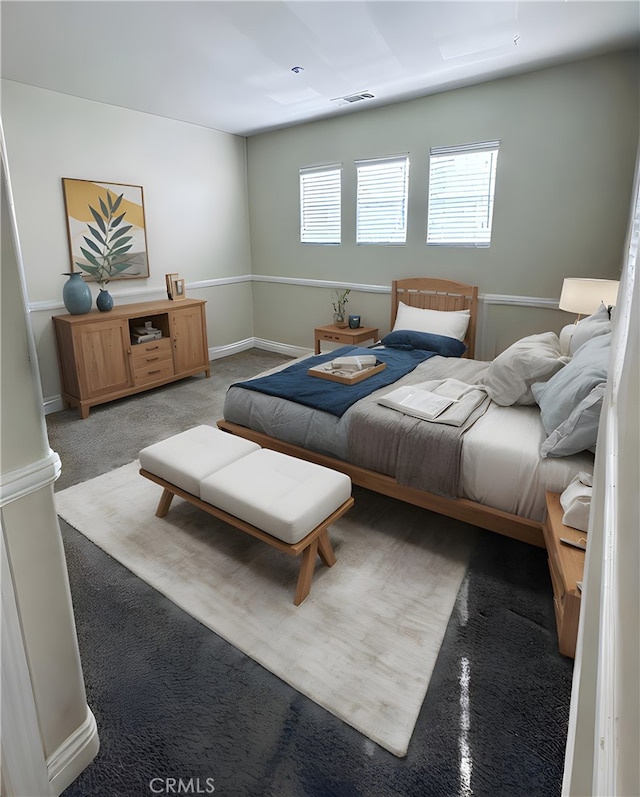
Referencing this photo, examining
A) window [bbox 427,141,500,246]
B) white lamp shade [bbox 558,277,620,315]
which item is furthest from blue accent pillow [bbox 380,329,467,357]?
window [bbox 427,141,500,246]

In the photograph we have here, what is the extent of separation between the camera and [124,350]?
4.36 metres

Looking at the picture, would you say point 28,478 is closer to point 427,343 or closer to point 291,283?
point 427,343

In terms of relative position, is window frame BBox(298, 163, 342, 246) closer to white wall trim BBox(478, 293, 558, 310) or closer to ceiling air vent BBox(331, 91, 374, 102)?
ceiling air vent BBox(331, 91, 374, 102)

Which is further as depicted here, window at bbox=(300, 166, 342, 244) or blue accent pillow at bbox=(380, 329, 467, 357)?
window at bbox=(300, 166, 342, 244)

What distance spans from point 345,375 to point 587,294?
5.90 ft

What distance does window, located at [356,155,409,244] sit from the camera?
184 inches

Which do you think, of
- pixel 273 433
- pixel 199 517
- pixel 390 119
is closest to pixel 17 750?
→ pixel 199 517

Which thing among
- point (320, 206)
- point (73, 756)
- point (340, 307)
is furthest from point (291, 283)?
point (73, 756)

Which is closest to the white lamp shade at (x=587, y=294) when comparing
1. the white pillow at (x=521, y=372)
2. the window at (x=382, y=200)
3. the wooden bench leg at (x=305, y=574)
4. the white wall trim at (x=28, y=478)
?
the white pillow at (x=521, y=372)

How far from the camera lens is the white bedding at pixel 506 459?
2.10m

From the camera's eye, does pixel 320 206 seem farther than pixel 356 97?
Yes

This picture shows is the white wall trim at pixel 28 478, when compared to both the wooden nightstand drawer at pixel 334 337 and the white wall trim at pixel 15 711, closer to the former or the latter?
the white wall trim at pixel 15 711

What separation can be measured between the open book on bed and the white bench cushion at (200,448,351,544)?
0.56 metres

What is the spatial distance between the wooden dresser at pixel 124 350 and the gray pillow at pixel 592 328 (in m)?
3.58
